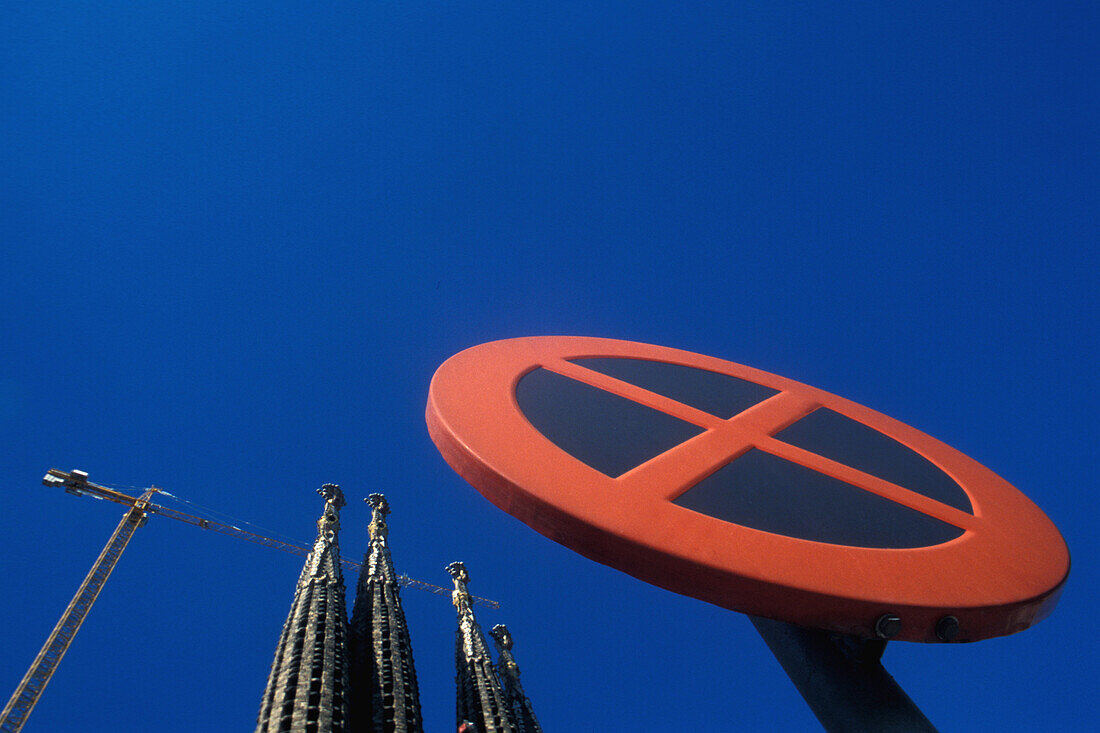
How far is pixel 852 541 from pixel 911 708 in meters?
2.89

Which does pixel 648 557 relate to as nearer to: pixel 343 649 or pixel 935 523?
pixel 935 523

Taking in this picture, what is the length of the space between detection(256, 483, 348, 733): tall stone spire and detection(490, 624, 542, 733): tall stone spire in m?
9.18

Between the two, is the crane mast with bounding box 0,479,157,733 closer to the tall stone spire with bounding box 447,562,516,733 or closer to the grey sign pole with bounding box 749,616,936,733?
the tall stone spire with bounding box 447,562,516,733

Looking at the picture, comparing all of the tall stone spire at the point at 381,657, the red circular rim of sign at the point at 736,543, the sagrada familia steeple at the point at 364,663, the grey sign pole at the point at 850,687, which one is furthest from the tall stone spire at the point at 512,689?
the red circular rim of sign at the point at 736,543

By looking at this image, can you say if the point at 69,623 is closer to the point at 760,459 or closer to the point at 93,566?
the point at 93,566

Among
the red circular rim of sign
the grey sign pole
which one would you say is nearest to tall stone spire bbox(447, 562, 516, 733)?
the grey sign pole

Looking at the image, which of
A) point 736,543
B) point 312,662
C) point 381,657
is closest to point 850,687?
point 736,543

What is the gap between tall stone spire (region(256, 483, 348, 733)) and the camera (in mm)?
17531

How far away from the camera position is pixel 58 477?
3638cm

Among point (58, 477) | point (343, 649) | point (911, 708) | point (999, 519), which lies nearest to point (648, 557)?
point (911, 708)

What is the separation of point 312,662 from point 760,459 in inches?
670

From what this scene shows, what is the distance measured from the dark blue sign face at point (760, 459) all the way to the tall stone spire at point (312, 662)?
13455 millimetres

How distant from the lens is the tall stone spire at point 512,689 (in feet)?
90.4

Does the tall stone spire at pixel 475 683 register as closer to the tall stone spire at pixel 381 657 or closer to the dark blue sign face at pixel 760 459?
the tall stone spire at pixel 381 657
